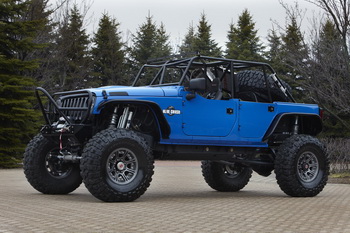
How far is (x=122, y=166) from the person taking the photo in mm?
9070

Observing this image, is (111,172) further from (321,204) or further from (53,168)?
(321,204)

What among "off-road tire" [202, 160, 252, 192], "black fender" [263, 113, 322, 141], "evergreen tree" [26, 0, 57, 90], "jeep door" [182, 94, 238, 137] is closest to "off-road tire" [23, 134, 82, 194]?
"jeep door" [182, 94, 238, 137]

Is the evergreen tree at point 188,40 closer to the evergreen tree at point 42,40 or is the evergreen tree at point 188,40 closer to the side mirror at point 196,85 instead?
the evergreen tree at point 42,40

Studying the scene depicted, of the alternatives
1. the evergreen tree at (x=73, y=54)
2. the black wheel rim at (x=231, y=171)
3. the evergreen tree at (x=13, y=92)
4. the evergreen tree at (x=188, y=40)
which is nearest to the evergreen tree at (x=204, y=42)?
the evergreen tree at (x=188, y=40)

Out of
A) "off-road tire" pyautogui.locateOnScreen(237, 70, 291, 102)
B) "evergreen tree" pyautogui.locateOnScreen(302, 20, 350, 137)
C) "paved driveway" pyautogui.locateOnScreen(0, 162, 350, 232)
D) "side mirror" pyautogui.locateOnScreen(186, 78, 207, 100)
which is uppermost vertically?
"evergreen tree" pyautogui.locateOnScreen(302, 20, 350, 137)

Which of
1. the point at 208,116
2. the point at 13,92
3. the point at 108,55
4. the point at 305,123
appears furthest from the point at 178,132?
the point at 108,55

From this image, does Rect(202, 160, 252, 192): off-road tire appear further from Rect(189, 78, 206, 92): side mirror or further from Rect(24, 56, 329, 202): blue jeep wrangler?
Rect(189, 78, 206, 92): side mirror

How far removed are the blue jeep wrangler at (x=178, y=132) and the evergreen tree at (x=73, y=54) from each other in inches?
750

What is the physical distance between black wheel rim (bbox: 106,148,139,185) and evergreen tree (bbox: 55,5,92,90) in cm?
2062

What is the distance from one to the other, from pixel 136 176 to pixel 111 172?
0.40 m

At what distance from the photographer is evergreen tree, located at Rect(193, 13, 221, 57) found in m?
45.0

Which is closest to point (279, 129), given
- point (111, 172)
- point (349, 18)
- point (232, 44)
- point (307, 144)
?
point (307, 144)

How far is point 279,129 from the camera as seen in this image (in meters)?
11.5

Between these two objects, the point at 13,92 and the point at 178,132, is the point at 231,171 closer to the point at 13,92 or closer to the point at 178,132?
the point at 178,132
